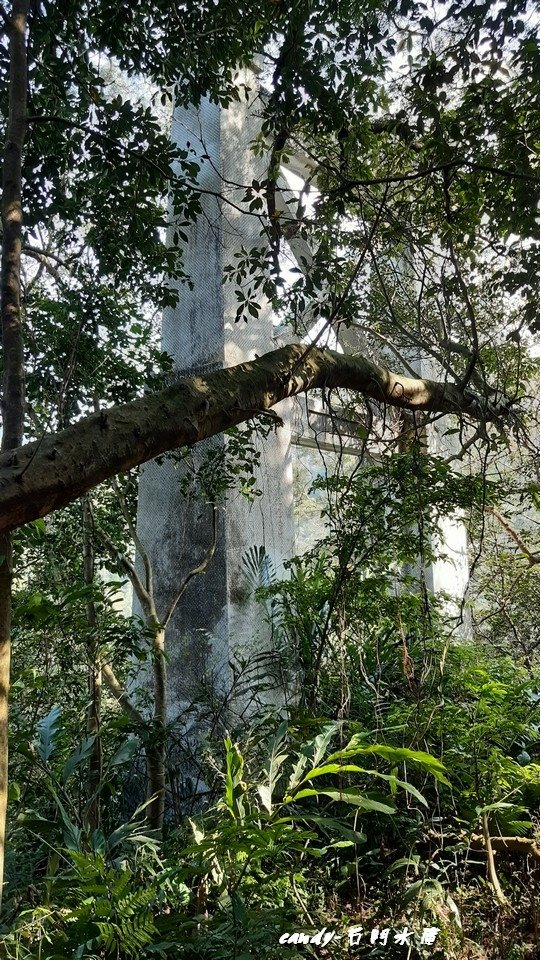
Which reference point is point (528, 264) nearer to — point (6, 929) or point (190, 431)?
point (190, 431)

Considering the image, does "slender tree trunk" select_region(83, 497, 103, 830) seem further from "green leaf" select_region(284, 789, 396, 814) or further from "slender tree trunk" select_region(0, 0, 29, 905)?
"slender tree trunk" select_region(0, 0, 29, 905)

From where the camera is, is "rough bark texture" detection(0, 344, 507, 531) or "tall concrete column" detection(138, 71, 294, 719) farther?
"tall concrete column" detection(138, 71, 294, 719)

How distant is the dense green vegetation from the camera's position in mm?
2406

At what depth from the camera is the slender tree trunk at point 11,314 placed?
178 cm

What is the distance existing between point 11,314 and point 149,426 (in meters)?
0.49

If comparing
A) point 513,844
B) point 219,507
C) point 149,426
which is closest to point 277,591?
point 219,507

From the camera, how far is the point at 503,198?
329 centimetres

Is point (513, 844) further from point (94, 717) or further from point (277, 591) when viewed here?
point (277, 591)

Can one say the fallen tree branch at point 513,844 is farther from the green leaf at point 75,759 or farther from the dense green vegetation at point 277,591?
the green leaf at point 75,759

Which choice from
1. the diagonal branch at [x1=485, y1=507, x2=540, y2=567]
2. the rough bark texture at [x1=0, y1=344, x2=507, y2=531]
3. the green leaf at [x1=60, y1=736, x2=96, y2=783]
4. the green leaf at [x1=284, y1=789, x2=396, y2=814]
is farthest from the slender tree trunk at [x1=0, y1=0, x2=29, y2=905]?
the diagonal branch at [x1=485, y1=507, x2=540, y2=567]

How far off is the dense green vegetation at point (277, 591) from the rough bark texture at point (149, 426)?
0.02m

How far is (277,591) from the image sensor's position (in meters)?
4.74

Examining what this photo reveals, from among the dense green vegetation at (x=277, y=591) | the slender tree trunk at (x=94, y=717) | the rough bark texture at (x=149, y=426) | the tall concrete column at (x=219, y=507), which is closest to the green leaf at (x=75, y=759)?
the dense green vegetation at (x=277, y=591)

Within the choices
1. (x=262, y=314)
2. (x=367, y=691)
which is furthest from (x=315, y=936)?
(x=262, y=314)
